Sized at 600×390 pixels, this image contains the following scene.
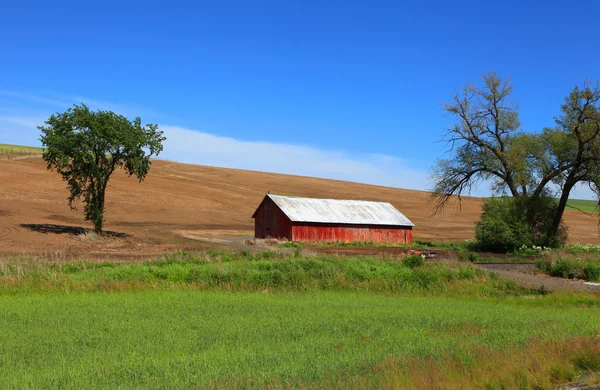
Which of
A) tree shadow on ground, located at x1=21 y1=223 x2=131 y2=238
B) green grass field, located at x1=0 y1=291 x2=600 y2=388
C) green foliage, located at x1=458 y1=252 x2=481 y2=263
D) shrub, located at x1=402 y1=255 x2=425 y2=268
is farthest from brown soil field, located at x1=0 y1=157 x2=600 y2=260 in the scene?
green foliage, located at x1=458 y1=252 x2=481 y2=263

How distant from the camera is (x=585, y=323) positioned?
13.6 metres

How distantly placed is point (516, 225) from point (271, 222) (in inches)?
887

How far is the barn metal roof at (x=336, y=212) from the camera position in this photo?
183ft

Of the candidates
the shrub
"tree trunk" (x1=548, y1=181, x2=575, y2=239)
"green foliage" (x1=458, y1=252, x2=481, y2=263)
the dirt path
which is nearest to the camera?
the dirt path

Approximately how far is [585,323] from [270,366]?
859cm

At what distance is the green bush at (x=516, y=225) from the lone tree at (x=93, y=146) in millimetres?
26686

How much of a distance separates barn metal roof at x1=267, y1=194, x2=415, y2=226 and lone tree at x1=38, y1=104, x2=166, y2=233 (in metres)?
15.1

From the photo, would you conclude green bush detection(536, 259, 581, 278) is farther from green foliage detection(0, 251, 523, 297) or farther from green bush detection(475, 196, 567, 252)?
green bush detection(475, 196, 567, 252)

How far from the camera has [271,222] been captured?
57.3 metres

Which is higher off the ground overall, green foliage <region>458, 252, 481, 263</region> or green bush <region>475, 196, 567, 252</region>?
green bush <region>475, 196, 567, 252</region>

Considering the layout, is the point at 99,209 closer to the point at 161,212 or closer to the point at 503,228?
the point at 161,212

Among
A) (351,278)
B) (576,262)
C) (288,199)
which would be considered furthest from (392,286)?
(288,199)

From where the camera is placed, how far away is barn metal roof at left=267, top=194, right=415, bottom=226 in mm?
55781

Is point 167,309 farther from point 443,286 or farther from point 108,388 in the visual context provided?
point 443,286
